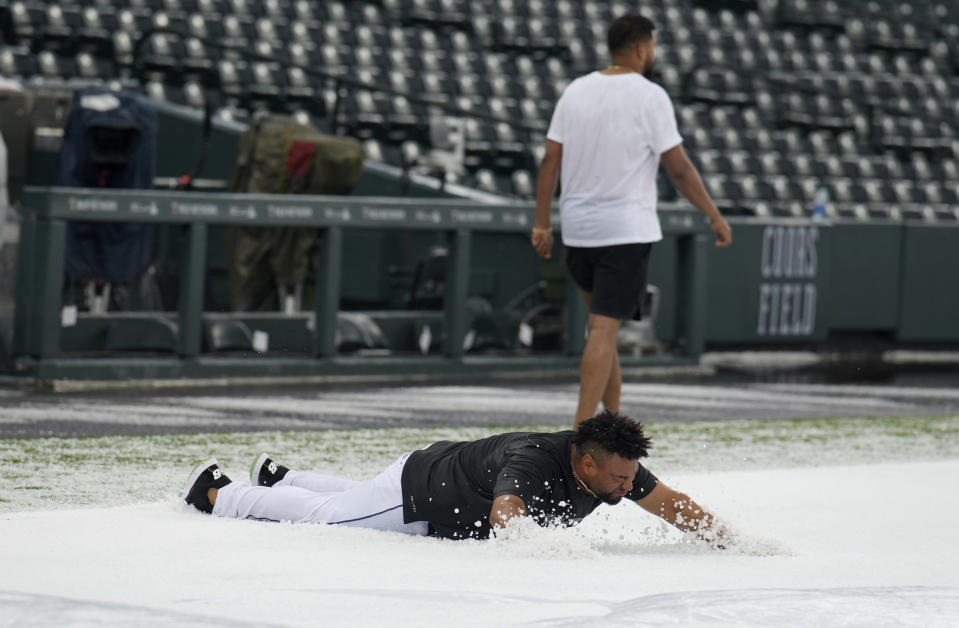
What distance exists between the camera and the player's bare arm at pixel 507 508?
4199 mm

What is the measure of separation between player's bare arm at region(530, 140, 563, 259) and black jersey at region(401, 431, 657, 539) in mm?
2288

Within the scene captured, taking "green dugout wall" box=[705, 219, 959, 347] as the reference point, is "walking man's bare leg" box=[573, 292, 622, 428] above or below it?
below

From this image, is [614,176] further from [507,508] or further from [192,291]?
[192,291]

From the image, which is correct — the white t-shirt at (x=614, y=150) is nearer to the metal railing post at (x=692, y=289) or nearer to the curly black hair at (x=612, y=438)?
the curly black hair at (x=612, y=438)

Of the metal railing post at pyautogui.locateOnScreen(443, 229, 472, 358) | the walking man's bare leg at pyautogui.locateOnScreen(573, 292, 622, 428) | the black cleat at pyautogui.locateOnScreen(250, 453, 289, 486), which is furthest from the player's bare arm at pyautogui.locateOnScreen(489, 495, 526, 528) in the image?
the metal railing post at pyautogui.locateOnScreen(443, 229, 472, 358)

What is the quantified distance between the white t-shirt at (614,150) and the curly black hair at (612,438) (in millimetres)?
2470

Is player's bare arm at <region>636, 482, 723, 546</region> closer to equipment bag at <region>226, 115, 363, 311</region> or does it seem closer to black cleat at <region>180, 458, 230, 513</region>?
black cleat at <region>180, 458, 230, 513</region>

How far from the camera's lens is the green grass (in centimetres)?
557

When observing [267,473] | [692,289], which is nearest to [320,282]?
[692,289]

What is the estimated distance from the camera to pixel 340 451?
6711 millimetres

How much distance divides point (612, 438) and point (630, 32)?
2.95m

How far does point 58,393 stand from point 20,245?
900 millimetres

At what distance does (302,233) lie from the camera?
391 inches

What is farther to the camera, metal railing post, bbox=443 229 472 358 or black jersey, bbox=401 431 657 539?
metal railing post, bbox=443 229 472 358
